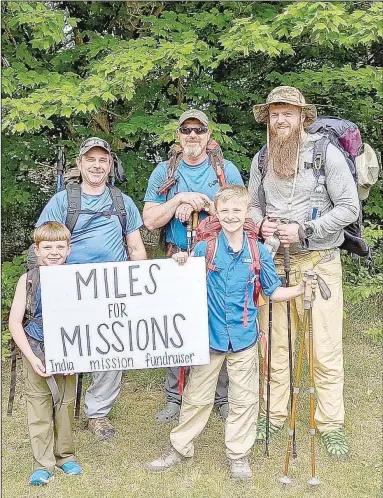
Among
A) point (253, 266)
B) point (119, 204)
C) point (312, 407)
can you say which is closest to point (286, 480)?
point (312, 407)

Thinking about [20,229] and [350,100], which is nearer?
[350,100]

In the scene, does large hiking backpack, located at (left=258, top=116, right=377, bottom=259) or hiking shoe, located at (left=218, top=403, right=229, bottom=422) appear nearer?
large hiking backpack, located at (left=258, top=116, right=377, bottom=259)

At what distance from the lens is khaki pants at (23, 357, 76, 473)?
401 centimetres

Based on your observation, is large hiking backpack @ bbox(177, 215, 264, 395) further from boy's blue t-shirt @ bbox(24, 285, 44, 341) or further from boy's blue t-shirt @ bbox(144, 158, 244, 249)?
boy's blue t-shirt @ bbox(24, 285, 44, 341)

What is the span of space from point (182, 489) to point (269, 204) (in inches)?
78.4

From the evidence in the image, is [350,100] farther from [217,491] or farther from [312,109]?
[217,491]

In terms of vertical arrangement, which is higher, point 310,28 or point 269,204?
point 310,28

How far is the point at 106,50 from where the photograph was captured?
5.97 metres

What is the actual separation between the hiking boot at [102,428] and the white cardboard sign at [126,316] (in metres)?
0.95

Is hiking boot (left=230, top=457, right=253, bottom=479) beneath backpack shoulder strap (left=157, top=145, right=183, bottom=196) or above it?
beneath

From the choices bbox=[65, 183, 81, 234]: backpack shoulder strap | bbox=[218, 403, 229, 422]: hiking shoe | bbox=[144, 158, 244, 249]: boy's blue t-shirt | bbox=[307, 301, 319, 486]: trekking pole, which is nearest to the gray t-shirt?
bbox=[144, 158, 244, 249]: boy's blue t-shirt

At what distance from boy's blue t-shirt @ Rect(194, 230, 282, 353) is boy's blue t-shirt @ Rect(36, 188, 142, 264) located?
2.29 ft

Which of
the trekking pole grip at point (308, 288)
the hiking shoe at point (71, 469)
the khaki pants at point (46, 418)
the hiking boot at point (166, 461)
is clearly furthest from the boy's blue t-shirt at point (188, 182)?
the hiking shoe at point (71, 469)

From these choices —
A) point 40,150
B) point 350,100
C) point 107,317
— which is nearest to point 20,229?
point 40,150
